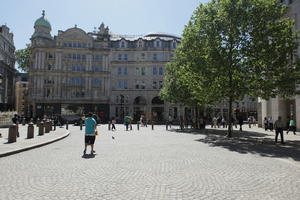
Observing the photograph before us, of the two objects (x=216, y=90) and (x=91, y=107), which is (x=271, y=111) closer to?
(x=216, y=90)

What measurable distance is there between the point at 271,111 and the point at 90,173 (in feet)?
96.3

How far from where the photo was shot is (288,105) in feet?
99.5

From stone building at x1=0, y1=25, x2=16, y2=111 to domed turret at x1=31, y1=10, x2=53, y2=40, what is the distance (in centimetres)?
1513

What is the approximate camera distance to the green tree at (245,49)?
18969 millimetres

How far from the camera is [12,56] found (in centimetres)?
8350

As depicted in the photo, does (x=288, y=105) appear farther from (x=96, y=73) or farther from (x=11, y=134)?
(x=96, y=73)

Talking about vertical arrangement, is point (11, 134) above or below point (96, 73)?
below

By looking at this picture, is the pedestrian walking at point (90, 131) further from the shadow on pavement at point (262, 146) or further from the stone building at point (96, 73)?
the stone building at point (96, 73)

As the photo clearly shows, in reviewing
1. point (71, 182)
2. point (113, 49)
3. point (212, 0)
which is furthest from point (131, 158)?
point (113, 49)

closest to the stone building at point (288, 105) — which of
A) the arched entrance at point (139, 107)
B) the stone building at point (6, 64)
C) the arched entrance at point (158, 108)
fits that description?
the arched entrance at point (158, 108)

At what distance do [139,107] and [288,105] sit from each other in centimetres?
3622

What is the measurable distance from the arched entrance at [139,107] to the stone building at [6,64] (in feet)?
108

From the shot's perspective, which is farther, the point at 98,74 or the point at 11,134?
the point at 98,74

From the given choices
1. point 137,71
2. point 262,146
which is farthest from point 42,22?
point 262,146
